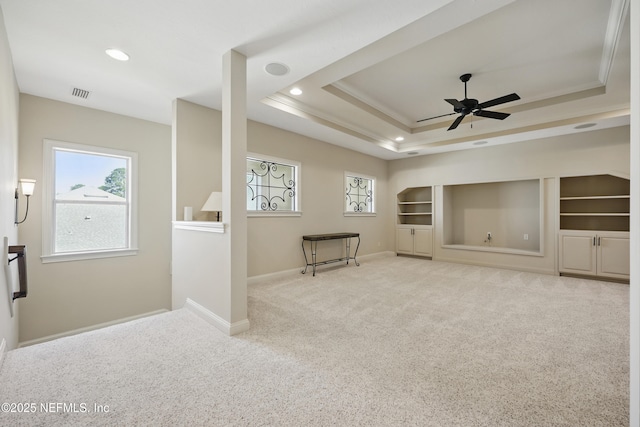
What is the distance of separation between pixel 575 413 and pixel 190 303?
10.8 ft

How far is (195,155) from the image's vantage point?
3.70m

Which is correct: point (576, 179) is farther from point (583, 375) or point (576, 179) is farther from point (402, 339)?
point (402, 339)

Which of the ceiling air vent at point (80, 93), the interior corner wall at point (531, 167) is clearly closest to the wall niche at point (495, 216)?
the interior corner wall at point (531, 167)

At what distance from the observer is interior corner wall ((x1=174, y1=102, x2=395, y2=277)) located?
3697 millimetres

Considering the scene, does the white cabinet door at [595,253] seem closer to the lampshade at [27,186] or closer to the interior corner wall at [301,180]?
the interior corner wall at [301,180]

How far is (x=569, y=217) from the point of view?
5.16m

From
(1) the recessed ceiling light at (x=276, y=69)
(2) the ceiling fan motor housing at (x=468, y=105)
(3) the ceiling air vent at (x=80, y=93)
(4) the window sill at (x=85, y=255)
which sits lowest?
(4) the window sill at (x=85, y=255)

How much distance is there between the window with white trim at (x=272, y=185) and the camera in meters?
4.45

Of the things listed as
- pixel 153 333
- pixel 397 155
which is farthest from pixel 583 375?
pixel 397 155

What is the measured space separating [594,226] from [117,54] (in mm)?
7482

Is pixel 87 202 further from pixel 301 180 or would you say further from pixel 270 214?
pixel 301 180

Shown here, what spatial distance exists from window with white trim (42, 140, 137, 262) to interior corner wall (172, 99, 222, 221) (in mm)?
1064

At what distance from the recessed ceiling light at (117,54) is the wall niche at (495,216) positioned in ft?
20.1

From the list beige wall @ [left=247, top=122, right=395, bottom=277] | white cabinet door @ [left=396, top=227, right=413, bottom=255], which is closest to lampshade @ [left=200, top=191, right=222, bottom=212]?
beige wall @ [left=247, top=122, right=395, bottom=277]
